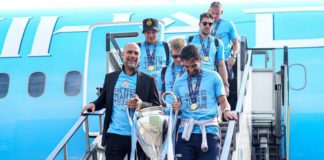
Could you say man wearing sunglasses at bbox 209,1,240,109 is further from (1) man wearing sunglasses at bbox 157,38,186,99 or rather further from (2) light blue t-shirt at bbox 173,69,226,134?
(2) light blue t-shirt at bbox 173,69,226,134

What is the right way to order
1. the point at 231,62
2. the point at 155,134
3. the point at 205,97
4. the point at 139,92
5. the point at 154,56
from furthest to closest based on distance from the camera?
the point at 231,62 → the point at 154,56 → the point at 139,92 → the point at 205,97 → the point at 155,134

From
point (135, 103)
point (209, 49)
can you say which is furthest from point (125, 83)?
Result: point (209, 49)

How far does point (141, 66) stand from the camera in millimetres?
7434

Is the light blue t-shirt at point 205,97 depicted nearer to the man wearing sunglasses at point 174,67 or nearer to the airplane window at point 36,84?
the man wearing sunglasses at point 174,67

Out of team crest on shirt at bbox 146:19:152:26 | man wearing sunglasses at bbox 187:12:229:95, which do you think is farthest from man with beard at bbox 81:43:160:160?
man wearing sunglasses at bbox 187:12:229:95

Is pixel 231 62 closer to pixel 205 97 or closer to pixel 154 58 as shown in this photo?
pixel 154 58

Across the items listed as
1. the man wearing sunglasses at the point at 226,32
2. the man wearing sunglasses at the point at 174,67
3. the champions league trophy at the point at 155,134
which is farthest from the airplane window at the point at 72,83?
the champions league trophy at the point at 155,134

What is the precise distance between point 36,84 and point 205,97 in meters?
5.75

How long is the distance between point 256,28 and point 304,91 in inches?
59.0

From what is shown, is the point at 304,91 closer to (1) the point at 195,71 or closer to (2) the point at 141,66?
(2) the point at 141,66

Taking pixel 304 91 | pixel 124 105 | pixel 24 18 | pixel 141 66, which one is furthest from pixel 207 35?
pixel 24 18

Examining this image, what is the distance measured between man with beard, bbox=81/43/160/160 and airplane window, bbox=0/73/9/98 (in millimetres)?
5093

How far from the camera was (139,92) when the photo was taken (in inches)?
239

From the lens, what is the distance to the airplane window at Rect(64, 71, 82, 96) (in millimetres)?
10564
